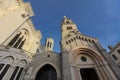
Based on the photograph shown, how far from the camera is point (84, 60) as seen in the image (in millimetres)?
15172

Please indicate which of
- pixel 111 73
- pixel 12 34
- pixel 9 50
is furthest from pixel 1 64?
pixel 111 73

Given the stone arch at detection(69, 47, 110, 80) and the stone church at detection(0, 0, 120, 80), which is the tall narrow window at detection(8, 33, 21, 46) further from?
the stone arch at detection(69, 47, 110, 80)

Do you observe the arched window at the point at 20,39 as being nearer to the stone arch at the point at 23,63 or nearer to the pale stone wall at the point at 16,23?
the pale stone wall at the point at 16,23

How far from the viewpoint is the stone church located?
12.9m

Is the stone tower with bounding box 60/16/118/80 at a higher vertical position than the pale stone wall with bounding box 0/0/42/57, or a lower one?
lower

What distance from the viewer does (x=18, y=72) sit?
46.5 feet

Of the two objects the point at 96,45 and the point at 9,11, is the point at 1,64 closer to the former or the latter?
the point at 9,11

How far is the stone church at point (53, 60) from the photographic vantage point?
1287cm

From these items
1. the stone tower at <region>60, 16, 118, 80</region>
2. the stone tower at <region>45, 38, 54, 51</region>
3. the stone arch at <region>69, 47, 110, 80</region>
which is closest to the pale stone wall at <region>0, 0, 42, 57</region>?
the stone tower at <region>60, 16, 118, 80</region>

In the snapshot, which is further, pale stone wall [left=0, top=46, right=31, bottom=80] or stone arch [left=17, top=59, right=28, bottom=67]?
stone arch [left=17, top=59, right=28, bottom=67]

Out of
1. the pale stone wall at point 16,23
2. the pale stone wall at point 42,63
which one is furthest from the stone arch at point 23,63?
the pale stone wall at point 16,23

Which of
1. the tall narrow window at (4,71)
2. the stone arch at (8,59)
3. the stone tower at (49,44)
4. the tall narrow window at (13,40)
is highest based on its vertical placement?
the stone tower at (49,44)

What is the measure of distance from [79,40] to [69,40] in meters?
1.57

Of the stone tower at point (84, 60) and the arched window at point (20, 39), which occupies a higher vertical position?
the arched window at point (20, 39)
